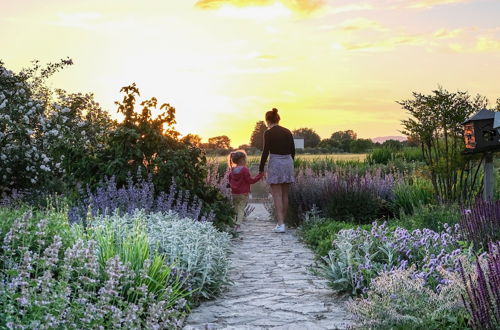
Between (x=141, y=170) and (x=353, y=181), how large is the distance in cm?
423

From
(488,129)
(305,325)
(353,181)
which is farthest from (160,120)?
(305,325)

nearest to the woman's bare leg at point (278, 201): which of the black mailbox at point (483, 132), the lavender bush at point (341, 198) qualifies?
the lavender bush at point (341, 198)

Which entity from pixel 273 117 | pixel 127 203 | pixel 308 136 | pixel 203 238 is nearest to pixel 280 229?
pixel 273 117

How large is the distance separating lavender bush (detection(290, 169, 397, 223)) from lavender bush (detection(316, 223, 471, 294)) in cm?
468

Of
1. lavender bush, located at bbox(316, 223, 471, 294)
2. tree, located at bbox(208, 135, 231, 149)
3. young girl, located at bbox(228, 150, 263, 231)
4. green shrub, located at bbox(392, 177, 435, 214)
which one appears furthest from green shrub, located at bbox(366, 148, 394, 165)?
lavender bush, located at bbox(316, 223, 471, 294)

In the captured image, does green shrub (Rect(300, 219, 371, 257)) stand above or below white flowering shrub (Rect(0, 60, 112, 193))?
below

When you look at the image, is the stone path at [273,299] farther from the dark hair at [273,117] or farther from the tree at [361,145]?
the tree at [361,145]

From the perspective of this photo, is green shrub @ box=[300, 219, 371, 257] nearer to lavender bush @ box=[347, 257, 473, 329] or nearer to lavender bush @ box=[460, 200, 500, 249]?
lavender bush @ box=[460, 200, 500, 249]

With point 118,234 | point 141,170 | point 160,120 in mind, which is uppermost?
point 160,120

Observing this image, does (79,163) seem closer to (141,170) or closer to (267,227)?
(141,170)

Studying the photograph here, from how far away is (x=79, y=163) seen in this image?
1044cm

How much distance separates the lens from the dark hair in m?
11.7

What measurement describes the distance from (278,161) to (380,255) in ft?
17.0

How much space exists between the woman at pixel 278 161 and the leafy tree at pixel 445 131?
263 cm
